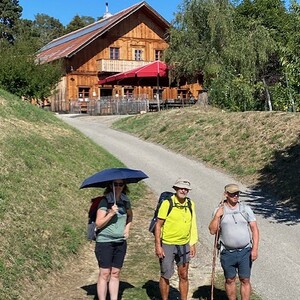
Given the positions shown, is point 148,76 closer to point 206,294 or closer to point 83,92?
point 83,92

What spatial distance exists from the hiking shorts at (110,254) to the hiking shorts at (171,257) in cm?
51

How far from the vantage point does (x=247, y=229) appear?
597 centimetres

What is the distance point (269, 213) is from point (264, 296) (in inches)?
205

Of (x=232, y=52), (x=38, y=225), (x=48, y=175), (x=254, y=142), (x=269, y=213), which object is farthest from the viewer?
(x=232, y=52)

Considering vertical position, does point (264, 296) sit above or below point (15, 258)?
below

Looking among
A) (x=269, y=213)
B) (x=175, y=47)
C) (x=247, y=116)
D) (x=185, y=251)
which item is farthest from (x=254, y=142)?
(x=175, y=47)

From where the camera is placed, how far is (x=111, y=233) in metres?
5.93

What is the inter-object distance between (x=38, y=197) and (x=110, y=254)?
3839mm

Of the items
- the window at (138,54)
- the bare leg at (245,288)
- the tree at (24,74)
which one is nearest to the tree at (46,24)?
the window at (138,54)

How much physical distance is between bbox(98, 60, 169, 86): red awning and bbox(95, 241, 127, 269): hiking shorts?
2652 centimetres

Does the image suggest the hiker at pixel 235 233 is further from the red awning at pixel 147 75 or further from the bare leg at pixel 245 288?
the red awning at pixel 147 75

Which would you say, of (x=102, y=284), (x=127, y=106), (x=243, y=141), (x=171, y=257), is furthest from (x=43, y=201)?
(x=127, y=106)

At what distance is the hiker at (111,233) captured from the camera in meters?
5.84

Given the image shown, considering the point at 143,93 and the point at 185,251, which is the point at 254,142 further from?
the point at 143,93
